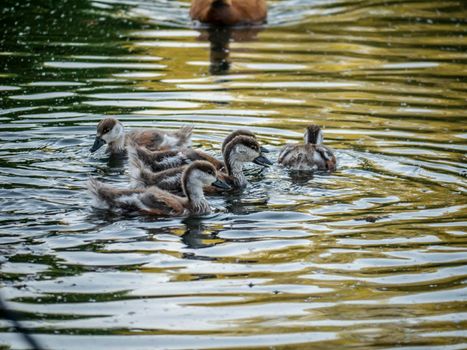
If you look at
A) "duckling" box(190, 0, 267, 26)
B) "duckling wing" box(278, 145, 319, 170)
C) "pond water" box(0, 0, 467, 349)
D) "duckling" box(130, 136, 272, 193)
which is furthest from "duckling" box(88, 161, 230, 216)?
"duckling" box(190, 0, 267, 26)

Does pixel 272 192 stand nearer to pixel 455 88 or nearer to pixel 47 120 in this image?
pixel 47 120

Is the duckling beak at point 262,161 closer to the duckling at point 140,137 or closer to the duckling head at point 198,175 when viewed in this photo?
the duckling at point 140,137

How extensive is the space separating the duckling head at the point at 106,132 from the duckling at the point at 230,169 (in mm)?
871

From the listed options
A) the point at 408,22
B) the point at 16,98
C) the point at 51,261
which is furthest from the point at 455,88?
the point at 51,261

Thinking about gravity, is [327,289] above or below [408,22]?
below

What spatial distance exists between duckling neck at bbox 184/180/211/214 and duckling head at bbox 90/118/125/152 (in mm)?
2004

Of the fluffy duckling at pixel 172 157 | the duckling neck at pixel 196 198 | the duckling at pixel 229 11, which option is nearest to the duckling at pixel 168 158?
the fluffy duckling at pixel 172 157

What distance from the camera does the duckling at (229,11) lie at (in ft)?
59.3

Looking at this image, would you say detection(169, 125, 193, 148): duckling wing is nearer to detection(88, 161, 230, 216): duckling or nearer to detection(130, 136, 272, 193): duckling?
detection(130, 136, 272, 193): duckling

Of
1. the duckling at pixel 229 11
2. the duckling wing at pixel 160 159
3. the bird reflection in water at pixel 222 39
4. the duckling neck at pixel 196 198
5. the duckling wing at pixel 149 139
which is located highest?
the duckling at pixel 229 11

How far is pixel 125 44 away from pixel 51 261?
336 inches

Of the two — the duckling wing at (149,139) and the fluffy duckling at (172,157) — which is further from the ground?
the duckling wing at (149,139)

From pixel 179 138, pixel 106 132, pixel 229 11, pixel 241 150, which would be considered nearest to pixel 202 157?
pixel 241 150

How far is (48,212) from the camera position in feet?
30.2
